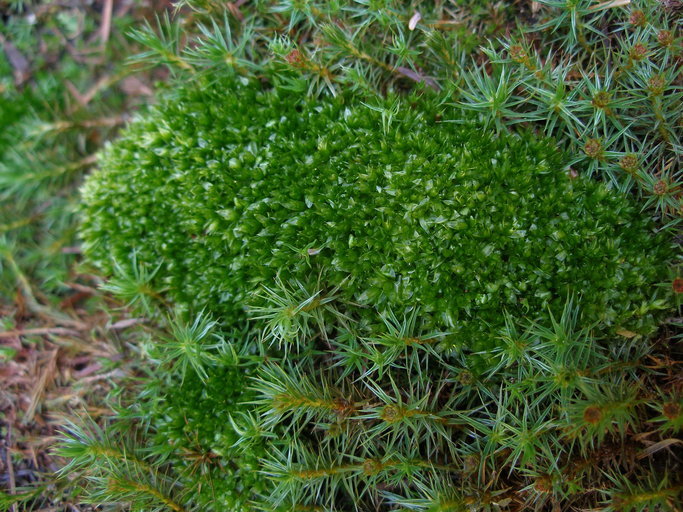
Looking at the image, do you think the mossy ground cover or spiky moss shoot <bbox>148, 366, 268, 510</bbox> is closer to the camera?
the mossy ground cover

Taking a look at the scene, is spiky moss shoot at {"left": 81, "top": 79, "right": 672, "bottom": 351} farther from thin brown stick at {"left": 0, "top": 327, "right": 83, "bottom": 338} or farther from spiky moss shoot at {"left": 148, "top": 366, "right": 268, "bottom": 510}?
thin brown stick at {"left": 0, "top": 327, "right": 83, "bottom": 338}

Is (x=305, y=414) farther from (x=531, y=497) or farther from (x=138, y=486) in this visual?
(x=531, y=497)

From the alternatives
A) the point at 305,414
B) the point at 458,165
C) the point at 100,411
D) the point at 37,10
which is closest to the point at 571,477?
the point at 305,414

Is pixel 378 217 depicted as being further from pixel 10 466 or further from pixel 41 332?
pixel 10 466

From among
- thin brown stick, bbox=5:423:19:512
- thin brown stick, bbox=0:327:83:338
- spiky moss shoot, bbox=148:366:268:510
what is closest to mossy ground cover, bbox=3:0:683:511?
spiky moss shoot, bbox=148:366:268:510

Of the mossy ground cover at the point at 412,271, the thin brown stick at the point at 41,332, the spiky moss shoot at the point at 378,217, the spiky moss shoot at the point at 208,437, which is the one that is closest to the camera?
the mossy ground cover at the point at 412,271

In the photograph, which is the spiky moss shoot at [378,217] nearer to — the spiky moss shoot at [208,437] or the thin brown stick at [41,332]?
the spiky moss shoot at [208,437]

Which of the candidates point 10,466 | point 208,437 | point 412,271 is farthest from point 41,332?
point 412,271

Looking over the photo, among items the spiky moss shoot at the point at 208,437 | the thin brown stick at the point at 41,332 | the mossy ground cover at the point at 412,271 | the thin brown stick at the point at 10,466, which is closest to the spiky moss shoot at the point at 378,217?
Result: the mossy ground cover at the point at 412,271
